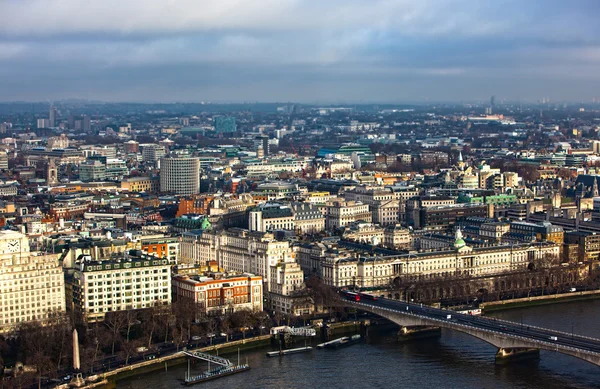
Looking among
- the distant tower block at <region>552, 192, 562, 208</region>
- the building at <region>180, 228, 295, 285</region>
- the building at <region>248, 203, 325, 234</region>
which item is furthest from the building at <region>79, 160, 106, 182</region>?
the distant tower block at <region>552, 192, 562, 208</region>

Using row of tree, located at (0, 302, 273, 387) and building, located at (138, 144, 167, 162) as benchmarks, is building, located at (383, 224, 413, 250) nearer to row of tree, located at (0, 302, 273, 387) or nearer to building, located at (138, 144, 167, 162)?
row of tree, located at (0, 302, 273, 387)

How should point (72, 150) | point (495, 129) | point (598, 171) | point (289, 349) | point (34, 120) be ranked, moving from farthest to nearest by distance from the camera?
point (34, 120)
point (495, 129)
point (72, 150)
point (598, 171)
point (289, 349)

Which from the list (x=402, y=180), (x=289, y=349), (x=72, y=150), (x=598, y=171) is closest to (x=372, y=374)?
(x=289, y=349)

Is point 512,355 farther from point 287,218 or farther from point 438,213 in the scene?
point 438,213

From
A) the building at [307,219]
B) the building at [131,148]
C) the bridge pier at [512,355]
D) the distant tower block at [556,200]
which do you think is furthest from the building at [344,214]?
the building at [131,148]

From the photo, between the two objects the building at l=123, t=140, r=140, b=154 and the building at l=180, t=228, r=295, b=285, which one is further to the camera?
the building at l=123, t=140, r=140, b=154

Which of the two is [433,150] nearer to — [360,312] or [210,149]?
[210,149]

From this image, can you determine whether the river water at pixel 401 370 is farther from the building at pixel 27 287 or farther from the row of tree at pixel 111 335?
the building at pixel 27 287
